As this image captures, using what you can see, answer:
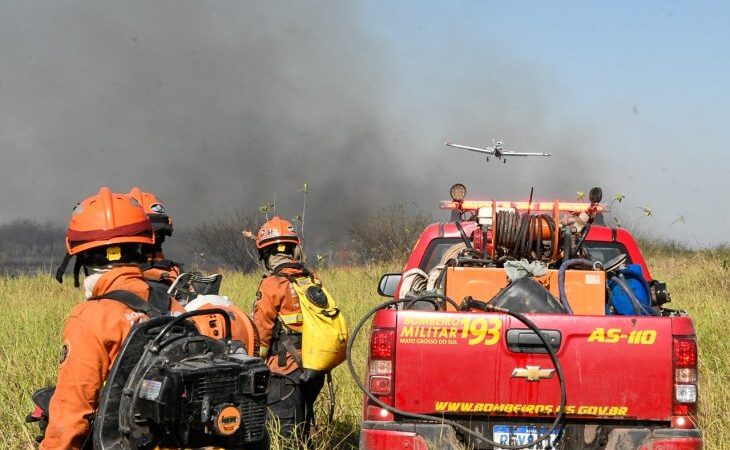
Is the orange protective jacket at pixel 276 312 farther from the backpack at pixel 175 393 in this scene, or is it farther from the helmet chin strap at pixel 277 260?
the backpack at pixel 175 393

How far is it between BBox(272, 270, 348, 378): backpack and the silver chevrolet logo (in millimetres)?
1397

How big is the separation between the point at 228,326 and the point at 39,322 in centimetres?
681

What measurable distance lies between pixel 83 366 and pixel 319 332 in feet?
8.76

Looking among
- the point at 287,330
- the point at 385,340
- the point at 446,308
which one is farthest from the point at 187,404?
the point at 287,330

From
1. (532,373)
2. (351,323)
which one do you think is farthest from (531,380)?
(351,323)

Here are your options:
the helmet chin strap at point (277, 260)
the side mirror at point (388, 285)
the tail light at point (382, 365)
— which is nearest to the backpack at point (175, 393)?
the tail light at point (382, 365)

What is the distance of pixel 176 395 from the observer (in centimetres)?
258

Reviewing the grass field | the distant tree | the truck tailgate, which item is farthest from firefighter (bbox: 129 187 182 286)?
the distant tree

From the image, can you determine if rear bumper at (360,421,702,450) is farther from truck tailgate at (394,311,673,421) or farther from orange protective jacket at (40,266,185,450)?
orange protective jacket at (40,266,185,450)

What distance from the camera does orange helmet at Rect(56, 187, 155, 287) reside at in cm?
297

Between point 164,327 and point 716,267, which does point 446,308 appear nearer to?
point 164,327

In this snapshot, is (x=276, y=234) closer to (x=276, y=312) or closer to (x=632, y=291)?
(x=276, y=312)

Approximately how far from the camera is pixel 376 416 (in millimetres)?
4391

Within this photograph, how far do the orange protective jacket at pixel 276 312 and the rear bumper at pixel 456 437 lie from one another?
4.21ft
